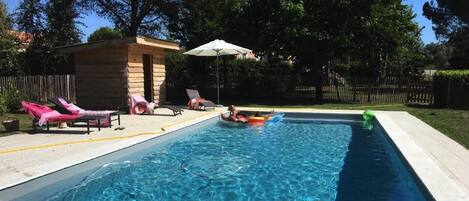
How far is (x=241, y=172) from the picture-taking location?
7.75m

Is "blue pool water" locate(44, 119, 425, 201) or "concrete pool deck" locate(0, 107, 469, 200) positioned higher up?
"concrete pool deck" locate(0, 107, 469, 200)

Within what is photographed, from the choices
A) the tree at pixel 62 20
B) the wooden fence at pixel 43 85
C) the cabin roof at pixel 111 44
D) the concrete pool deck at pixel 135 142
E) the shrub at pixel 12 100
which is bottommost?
the concrete pool deck at pixel 135 142

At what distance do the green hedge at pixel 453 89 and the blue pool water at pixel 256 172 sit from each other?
26.3 ft

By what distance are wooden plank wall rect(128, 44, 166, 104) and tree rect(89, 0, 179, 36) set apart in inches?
393

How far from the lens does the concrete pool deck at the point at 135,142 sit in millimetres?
5977

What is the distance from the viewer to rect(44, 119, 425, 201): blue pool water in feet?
21.4

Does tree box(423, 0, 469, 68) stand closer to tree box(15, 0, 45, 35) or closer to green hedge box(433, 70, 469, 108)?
green hedge box(433, 70, 469, 108)

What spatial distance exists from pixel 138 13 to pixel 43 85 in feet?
35.4

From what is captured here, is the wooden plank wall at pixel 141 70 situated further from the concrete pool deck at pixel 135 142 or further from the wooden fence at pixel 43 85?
the wooden fence at pixel 43 85

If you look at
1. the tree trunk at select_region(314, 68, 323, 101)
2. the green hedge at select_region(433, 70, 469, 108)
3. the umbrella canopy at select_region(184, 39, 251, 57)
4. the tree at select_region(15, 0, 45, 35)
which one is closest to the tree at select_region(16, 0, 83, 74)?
the tree at select_region(15, 0, 45, 35)

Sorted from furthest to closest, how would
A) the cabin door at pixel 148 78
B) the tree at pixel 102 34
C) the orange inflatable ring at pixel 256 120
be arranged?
the tree at pixel 102 34 → the cabin door at pixel 148 78 → the orange inflatable ring at pixel 256 120

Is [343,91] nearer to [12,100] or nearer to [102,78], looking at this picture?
[102,78]

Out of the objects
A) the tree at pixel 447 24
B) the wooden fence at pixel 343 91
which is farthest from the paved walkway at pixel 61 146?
the tree at pixel 447 24

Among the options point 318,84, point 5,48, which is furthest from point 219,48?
point 5,48
